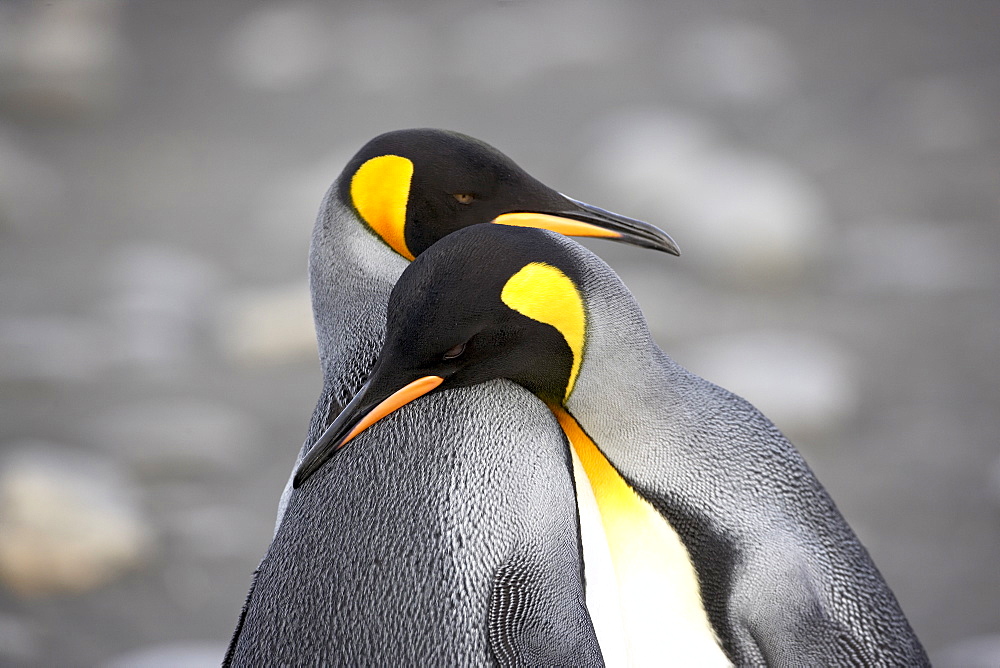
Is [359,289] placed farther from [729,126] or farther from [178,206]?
[729,126]

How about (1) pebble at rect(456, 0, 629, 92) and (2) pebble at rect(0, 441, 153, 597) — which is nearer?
(2) pebble at rect(0, 441, 153, 597)

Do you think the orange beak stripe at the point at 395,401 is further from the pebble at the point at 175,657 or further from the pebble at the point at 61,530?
the pebble at the point at 61,530

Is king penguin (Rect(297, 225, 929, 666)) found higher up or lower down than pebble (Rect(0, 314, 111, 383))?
higher up

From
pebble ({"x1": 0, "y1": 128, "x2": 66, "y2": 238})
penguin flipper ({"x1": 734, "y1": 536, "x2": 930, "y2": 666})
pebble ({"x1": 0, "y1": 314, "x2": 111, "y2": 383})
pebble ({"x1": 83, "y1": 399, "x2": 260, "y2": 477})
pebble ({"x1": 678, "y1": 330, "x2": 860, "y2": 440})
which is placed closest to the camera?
penguin flipper ({"x1": 734, "y1": 536, "x2": 930, "y2": 666})

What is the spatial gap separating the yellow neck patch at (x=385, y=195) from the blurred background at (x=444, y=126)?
4.05ft

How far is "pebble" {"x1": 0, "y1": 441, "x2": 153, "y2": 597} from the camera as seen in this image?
7.30 ft

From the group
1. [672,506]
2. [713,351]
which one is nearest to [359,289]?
[672,506]

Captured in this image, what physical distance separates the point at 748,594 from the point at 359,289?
47cm

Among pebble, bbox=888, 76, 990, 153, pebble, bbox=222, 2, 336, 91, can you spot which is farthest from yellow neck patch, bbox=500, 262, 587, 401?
pebble, bbox=222, 2, 336, 91

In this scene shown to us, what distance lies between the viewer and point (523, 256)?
2.51ft

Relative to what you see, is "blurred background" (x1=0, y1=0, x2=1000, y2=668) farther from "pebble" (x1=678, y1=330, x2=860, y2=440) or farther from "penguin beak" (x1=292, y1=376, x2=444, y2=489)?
"penguin beak" (x1=292, y1=376, x2=444, y2=489)

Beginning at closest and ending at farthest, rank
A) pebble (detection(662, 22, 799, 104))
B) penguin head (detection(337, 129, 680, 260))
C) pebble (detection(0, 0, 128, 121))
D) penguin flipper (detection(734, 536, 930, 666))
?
penguin flipper (detection(734, 536, 930, 666)) < penguin head (detection(337, 129, 680, 260)) < pebble (detection(0, 0, 128, 121)) < pebble (detection(662, 22, 799, 104))

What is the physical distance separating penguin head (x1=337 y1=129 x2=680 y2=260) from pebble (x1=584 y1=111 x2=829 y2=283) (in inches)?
100

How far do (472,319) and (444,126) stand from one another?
3.86 m
